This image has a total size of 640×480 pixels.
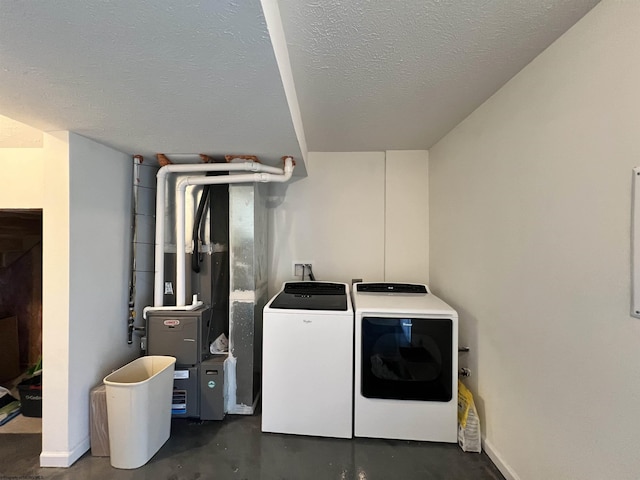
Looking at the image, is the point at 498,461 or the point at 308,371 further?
the point at 308,371

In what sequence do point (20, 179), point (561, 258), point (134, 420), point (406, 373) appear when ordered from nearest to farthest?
point (561, 258)
point (134, 420)
point (406, 373)
point (20, 179)

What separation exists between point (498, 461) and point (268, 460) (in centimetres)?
129

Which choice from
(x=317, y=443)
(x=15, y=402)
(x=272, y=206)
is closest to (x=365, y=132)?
(x=272, y=206)

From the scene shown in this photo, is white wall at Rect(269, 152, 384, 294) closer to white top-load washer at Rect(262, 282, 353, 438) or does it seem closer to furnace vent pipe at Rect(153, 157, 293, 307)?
furnace vent pipe at Rect(153, 157, 293, 307)

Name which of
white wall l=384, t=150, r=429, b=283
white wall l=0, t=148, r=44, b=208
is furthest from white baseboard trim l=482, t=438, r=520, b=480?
white wall l=0, t=148, r=44, b=208

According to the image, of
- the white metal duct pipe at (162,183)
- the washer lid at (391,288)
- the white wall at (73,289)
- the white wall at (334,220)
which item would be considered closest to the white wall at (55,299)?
the white wall at (73,289)

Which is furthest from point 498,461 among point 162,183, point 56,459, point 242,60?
point 162,183

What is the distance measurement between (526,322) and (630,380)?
446 millimetres

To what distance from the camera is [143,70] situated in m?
1.04

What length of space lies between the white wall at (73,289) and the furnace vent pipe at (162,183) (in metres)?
0.30

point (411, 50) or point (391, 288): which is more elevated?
point (411, 50)

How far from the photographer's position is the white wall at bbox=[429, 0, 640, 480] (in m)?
0.93

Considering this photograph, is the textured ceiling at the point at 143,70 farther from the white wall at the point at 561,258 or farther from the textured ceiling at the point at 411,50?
the white wall at the point at 561,258

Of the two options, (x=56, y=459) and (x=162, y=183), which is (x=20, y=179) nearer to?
(x=162, y=183)
